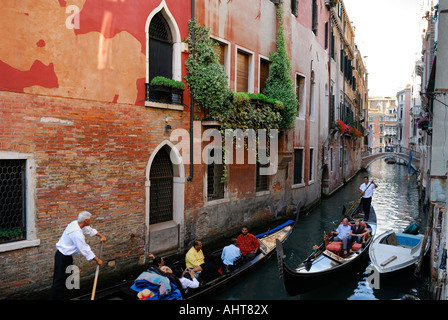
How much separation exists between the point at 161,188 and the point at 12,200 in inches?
109

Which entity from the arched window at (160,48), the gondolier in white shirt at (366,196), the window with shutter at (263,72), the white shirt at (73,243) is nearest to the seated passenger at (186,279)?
the white shirt at (73,243)

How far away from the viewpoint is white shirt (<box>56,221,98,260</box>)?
4.19 m

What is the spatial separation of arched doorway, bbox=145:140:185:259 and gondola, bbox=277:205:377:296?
7.92 feet

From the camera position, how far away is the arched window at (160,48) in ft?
21.4

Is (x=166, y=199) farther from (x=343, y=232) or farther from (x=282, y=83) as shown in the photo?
(x=282, y=83)

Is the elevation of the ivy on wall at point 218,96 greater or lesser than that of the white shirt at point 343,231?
greater

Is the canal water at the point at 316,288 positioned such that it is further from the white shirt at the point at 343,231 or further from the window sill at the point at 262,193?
the window sill at the point at 262,193

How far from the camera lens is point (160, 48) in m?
6.69

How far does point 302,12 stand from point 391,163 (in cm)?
4213

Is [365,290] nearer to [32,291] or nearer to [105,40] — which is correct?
[32,291]

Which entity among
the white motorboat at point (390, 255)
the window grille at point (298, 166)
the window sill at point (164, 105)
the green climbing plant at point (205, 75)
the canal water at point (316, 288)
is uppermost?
the green climbing plant at point (205, 75)

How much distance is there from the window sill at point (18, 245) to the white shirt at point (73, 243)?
0.82 metres

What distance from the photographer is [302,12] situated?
11.4m

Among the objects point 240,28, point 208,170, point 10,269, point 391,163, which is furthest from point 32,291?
point 391,163
